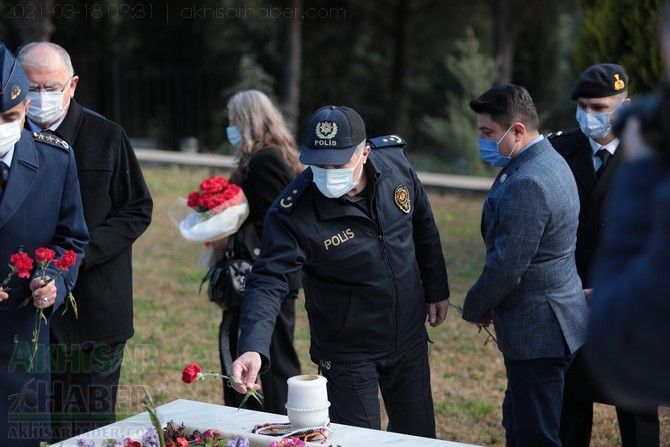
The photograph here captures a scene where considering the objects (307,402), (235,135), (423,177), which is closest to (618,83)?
(235,135)

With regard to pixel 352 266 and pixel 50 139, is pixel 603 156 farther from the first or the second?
pixel 50 139

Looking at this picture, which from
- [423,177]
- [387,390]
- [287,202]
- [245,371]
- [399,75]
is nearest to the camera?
[245,371]

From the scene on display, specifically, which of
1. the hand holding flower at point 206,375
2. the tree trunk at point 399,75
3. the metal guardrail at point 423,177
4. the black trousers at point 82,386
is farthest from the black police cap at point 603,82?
the tree trunk at point 399,75

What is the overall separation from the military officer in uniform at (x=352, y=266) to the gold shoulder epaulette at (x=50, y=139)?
3.01 feet

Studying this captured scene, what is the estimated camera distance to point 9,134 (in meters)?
3.57

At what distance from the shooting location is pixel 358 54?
955 inches

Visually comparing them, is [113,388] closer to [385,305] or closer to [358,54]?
[385,305]

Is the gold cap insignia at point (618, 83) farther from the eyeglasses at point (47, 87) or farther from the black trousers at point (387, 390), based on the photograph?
the eyeglasses at point (47, 87)

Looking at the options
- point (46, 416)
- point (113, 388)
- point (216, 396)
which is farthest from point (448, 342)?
point (46, 416)

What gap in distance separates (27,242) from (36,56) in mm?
949

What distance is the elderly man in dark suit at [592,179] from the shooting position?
14.4 feet

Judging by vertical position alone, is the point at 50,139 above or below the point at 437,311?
above

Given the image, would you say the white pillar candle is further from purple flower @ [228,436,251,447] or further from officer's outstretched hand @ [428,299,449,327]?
officer's outstretched hand @ [428,299,449,327]

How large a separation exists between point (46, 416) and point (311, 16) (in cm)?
1897
